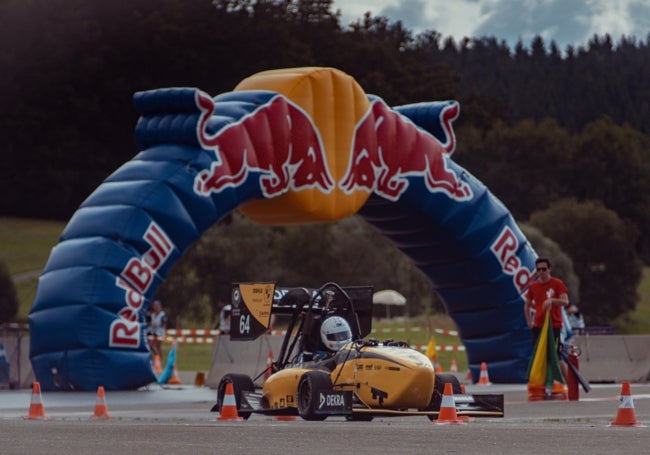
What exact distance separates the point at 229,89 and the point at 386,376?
7088cm

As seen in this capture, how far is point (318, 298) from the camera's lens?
1744cm

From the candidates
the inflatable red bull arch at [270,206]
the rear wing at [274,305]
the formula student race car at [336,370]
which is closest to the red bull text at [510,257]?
the inflatable red bull arch at [270,206]

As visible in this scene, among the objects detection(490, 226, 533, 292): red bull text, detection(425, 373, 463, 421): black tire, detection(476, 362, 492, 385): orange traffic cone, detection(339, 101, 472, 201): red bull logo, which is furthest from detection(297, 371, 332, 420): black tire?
detection(490, 226, 533, 292): red bull text

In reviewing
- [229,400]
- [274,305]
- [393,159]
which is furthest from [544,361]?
[393,159]

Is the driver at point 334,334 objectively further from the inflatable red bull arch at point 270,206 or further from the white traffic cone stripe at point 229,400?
the inflatable red bull arch at point 270,206

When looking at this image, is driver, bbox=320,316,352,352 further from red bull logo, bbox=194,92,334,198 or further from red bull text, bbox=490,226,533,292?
red bull text, bbox=490,226,533,292

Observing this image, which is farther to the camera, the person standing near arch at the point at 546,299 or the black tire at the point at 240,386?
the person standing near arch at the point at 546,299

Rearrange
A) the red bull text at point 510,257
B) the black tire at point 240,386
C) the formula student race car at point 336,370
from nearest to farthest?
the formula student race car at point 336,370 < the black tire at point 240,386 < the red bull text at point 510,257

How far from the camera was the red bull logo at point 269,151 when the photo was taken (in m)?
25.6

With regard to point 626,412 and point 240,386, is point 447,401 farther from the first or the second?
point 240,386

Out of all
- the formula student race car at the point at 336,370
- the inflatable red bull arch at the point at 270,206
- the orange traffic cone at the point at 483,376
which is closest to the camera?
the formula student race car at the point at 336,370

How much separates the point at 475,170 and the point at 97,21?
908 inches

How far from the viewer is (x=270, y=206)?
2788 cm

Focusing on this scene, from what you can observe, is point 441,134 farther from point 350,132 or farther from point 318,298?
point 318,298
